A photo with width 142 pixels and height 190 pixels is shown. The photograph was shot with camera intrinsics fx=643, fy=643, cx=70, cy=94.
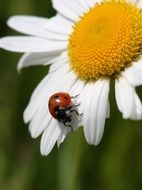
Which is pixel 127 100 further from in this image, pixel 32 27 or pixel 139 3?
pixel 32 27

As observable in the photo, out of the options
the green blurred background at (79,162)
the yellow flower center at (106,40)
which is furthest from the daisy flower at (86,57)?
the green blurred background at (79,162)

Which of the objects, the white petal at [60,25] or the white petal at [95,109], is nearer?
the white petal at [95,109]

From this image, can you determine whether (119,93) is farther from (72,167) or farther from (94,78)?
(72,167)

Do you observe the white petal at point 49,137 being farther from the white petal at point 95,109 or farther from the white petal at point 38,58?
the white petal at point 38,58

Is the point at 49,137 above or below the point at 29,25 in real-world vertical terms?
below

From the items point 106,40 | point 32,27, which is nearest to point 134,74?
point 106,40

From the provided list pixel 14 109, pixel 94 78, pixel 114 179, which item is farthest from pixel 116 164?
pixel 14 109
